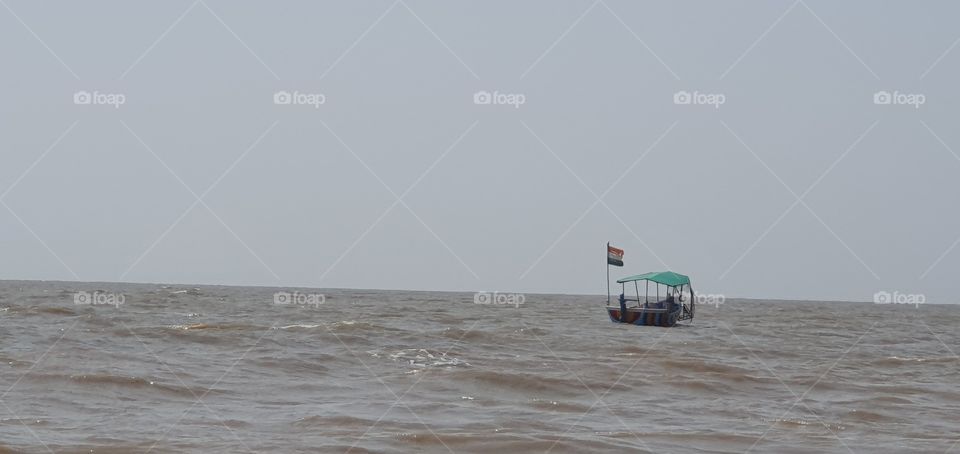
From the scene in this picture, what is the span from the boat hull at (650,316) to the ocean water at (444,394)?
34.7ft

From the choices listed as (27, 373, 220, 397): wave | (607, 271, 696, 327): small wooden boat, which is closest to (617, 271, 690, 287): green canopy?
(607, 271, 696, 327): small wooden boat

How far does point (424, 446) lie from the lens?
13008 mm

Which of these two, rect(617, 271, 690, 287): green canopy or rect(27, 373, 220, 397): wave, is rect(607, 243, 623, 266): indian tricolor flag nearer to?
rect(617, 271, 690, 287): green canopy

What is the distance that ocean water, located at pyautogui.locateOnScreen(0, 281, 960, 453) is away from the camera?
13633mm

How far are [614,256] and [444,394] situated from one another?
23790mm

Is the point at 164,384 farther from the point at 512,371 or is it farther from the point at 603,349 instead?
the point at 603,349

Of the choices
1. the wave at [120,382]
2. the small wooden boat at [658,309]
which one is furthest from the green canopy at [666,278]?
the wave at [120,382]

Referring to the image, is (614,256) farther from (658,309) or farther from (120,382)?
(120,382)

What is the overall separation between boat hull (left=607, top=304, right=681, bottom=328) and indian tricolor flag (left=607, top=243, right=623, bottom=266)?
12.5 ft

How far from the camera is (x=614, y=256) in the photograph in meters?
40.9

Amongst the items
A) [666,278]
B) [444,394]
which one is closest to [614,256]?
[666,278]

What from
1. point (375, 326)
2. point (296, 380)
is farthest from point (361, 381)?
point (375, 326)

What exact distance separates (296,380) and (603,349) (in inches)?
462

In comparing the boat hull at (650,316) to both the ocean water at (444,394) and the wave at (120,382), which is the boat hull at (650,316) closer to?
the ocean water at (444,394)
